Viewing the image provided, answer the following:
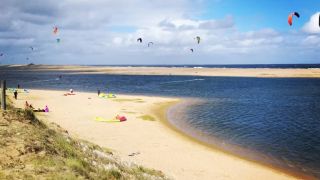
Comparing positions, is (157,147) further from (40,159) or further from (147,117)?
(40,159)

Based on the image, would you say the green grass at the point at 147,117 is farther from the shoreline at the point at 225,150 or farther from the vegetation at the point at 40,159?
the vegetation at the point at 40,159

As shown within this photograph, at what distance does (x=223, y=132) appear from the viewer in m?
27.8

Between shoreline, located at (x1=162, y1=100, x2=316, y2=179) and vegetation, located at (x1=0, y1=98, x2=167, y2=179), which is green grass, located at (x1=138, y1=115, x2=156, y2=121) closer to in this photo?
shoreline, located at (x1=162, y1=100, x2=316, y2=179)

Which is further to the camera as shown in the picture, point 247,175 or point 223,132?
point 223,132

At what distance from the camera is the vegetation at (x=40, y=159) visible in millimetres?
9219

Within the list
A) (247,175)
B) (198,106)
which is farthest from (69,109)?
(247,175)

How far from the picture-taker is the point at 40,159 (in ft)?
32.6

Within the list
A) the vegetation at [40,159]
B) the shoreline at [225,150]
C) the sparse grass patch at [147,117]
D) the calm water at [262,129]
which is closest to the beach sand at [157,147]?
the sparse grass patch at [147,117]

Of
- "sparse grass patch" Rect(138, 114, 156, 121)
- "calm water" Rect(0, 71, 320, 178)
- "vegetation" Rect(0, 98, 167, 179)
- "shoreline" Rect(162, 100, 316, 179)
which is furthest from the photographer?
"sparse grass patch" Rect(138, 114, 156, 121)

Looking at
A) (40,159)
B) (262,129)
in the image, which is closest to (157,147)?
(262,129)

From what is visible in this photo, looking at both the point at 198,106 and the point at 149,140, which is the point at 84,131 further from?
the point at 198,106

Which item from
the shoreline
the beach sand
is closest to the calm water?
the shoreline

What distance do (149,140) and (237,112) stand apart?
17.9m

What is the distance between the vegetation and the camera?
9.22 meters
